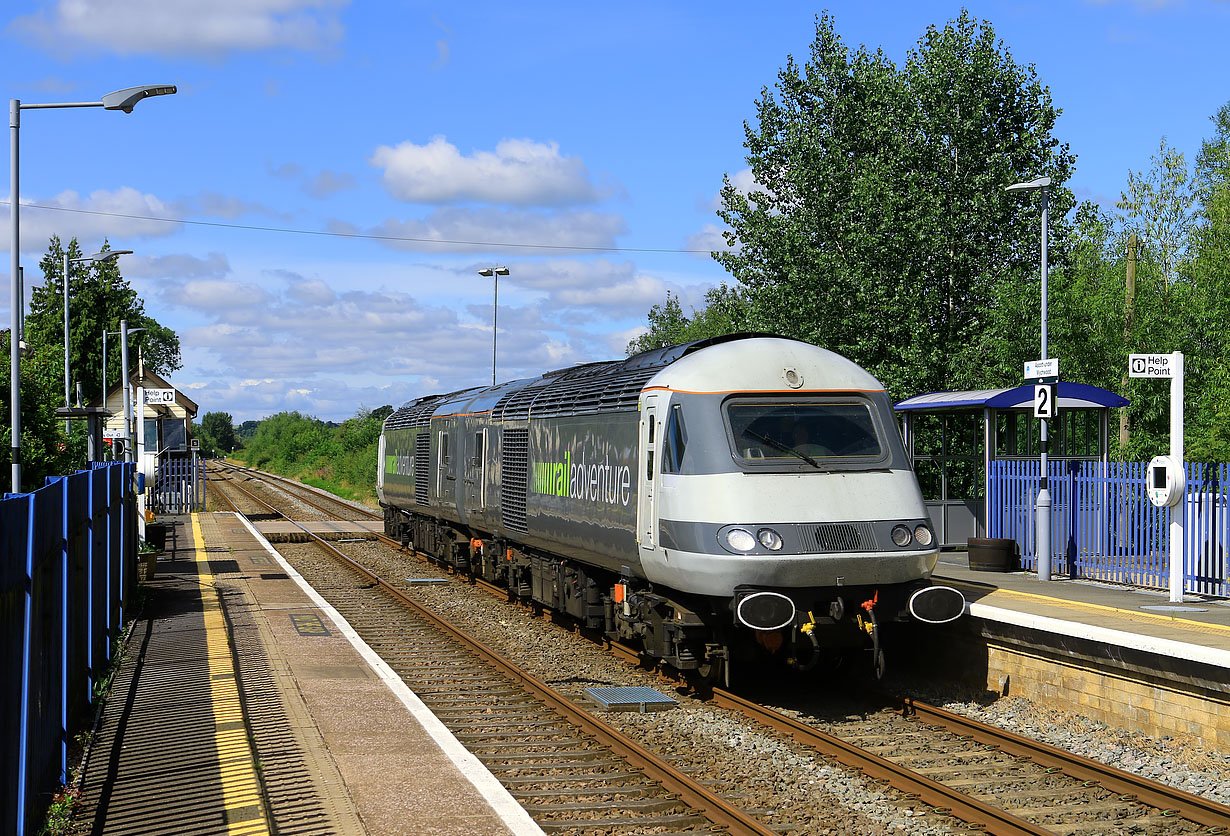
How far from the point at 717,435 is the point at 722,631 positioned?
186 cm

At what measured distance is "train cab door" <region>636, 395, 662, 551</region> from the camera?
11.5 metres

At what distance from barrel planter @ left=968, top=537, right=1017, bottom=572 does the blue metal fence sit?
1.01 feet

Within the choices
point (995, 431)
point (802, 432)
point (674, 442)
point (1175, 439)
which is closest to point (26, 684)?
point (674, 442)

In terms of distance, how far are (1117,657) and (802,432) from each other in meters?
3.32

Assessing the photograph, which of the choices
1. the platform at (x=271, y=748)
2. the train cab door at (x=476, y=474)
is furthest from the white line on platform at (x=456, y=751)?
the train cab door at (x=476, y=474)

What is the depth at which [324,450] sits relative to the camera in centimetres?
9988

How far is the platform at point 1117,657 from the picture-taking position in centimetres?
924

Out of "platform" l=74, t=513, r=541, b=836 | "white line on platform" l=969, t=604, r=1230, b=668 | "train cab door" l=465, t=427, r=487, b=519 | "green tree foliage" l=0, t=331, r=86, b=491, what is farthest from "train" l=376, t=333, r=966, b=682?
"green tree foliage" l=0, t=331, r=86, b=491

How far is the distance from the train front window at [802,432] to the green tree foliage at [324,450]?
44190 mm

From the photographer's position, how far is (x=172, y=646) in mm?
14047

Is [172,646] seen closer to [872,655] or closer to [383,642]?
[383,642]

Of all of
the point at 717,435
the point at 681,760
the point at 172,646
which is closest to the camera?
the point at 681,760

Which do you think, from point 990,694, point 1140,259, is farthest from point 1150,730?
point 1140,259

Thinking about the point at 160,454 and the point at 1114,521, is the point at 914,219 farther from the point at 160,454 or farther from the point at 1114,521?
the point at 160,454
